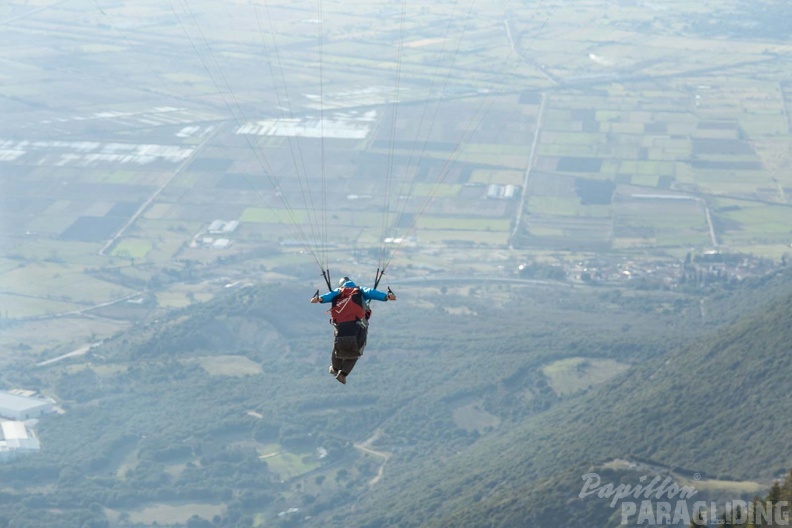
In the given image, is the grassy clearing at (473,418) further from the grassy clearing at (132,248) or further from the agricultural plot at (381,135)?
the grassy clearing at (132,248)

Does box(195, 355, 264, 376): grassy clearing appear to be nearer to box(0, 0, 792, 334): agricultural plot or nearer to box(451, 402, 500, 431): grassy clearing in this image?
box(0, 0, 792, 334): agricultural plot

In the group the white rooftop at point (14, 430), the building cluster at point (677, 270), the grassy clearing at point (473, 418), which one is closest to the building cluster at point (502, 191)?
the building cluster at point (677, 270)

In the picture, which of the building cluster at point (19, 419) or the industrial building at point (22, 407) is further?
the industrial building at point (22, 407)

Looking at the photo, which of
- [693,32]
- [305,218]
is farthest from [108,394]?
[693,32]

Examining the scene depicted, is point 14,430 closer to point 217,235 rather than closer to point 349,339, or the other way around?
point 217,235

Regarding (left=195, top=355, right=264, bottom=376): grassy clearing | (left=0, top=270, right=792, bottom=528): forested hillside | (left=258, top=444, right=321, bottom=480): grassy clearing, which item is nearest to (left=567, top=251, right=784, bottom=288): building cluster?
(left=0, top=270, right=792, bottom=528): forested hillside

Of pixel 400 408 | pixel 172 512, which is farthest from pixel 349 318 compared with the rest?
pixel 400 408
